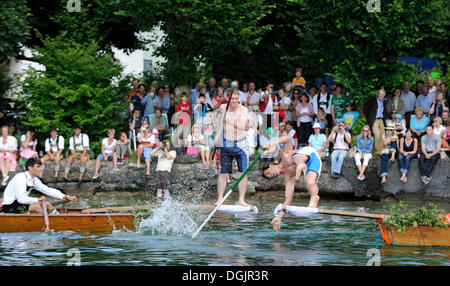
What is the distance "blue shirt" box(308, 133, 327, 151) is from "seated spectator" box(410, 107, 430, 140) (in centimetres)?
244

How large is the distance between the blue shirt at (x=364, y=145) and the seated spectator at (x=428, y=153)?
53.7 inches

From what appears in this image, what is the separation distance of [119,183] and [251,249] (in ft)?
30.7

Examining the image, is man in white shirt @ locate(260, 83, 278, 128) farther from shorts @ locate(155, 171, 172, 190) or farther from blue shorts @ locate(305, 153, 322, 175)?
blue shorts @ locate(305, 153, 322, 175)

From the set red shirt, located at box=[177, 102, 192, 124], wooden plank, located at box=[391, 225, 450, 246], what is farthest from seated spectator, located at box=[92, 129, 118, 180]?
wooden plank, located at box=[391, 225, 450, 246]

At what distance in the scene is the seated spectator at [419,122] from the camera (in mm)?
21250

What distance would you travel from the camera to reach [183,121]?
22531mm

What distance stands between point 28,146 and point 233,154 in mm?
9570

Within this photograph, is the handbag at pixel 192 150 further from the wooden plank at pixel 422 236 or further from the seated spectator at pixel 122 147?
the wooden plank at pixel 422 236

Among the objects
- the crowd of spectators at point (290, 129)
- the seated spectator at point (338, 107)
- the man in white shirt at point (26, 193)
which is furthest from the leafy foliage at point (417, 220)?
the seated spectator at point (338, 107)

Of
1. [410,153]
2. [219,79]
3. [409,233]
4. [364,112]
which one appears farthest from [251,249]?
[219,79]

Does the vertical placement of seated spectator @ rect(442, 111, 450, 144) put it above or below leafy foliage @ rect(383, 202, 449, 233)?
above

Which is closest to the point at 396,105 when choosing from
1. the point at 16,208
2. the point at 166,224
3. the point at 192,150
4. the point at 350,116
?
the point at 350,116

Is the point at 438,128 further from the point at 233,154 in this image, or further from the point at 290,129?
the point at 233,154

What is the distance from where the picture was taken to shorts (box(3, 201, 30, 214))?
612 inches
